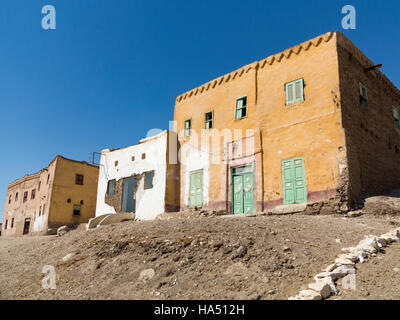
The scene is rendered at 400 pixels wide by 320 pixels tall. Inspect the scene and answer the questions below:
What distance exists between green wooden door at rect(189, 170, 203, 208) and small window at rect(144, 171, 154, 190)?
7.99 ft

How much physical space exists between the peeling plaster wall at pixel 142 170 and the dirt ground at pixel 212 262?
6699 mm

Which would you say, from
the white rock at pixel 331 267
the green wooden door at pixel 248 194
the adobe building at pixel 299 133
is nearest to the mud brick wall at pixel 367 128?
the adobe building at pixel 299 133

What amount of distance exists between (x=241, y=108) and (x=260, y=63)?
6.80 feet

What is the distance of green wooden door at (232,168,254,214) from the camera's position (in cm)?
1305

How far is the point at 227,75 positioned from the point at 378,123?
268 inches

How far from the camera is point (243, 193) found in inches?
525

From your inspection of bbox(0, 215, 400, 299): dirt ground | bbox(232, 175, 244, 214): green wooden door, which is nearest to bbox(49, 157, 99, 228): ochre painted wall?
bbox(0, 215, 400, 299): dirt ground

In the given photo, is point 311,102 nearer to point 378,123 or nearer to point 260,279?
point 378,123

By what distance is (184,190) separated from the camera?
627 inches

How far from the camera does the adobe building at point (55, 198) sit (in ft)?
78.5

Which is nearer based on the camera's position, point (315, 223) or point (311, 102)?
point (315, 223)

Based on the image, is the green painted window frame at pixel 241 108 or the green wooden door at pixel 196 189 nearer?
the green painted window frame at pixel 241 108

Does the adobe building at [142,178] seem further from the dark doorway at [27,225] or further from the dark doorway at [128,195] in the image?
the dark doorway at [27,225]
